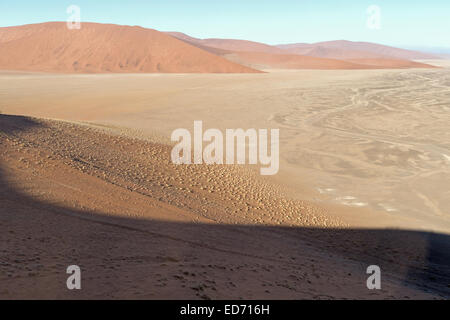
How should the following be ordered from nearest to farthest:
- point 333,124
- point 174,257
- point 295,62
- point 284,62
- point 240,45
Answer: point 174,257
point 333,124
point 295,62
point 284,62
point 240,45

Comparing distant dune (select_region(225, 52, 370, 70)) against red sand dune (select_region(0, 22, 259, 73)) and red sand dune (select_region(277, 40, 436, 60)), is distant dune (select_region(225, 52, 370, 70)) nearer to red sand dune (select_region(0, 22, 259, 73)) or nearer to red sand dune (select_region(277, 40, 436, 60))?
red sand dune (select_region(0, 22, 259, 73))

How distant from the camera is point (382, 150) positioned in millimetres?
12789

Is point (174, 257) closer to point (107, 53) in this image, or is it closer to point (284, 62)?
point (107, 53)

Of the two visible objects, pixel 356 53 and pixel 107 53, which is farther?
pixel 356 53

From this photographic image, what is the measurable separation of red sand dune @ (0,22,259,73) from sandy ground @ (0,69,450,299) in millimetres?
42010

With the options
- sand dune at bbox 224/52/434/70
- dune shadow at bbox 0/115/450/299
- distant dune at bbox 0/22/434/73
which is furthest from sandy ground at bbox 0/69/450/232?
sand dune at bbox 224/52/434/70

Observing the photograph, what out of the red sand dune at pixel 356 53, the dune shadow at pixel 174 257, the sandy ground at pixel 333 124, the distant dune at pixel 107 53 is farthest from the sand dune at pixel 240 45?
the dune shadow at pixel 174 257

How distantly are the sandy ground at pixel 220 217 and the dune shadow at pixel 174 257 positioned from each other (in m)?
0.02

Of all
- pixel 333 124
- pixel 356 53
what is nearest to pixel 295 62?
pixel 333 124

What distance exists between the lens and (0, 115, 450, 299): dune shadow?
10.1ft

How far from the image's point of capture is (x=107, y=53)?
191 feet

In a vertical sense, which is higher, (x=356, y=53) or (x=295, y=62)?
(x=356, y=53)

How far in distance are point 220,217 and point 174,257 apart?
2.49 meters

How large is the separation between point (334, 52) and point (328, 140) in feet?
518
